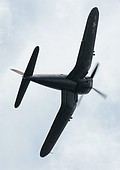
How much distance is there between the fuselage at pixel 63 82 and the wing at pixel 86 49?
2.86 feet

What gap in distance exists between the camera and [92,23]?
2741 inches

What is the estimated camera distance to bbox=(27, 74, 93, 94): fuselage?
68.0 metres

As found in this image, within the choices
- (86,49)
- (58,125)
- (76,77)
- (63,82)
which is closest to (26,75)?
(63,82)

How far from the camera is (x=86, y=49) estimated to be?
70312 mm

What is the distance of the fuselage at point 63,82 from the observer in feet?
223

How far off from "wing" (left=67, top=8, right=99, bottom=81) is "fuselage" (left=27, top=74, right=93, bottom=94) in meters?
0.87

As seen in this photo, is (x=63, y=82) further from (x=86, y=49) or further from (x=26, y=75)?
(x=86, y=49)

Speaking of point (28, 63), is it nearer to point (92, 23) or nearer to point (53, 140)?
point (92, 23)

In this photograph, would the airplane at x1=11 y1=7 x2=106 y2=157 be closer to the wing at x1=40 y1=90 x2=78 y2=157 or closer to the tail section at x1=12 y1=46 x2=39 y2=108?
the tail section at x1=12 y1=46 x2=39 y2=108

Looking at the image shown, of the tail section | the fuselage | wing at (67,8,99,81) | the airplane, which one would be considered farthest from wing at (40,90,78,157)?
the tail section

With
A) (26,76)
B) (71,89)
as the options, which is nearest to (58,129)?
(71,89)

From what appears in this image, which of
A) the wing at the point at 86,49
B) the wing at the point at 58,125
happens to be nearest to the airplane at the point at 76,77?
the wing at the point at 86,49

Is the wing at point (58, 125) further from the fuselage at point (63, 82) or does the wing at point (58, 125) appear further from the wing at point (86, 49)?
the wing at point (86, 49)

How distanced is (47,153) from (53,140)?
2.58 m
